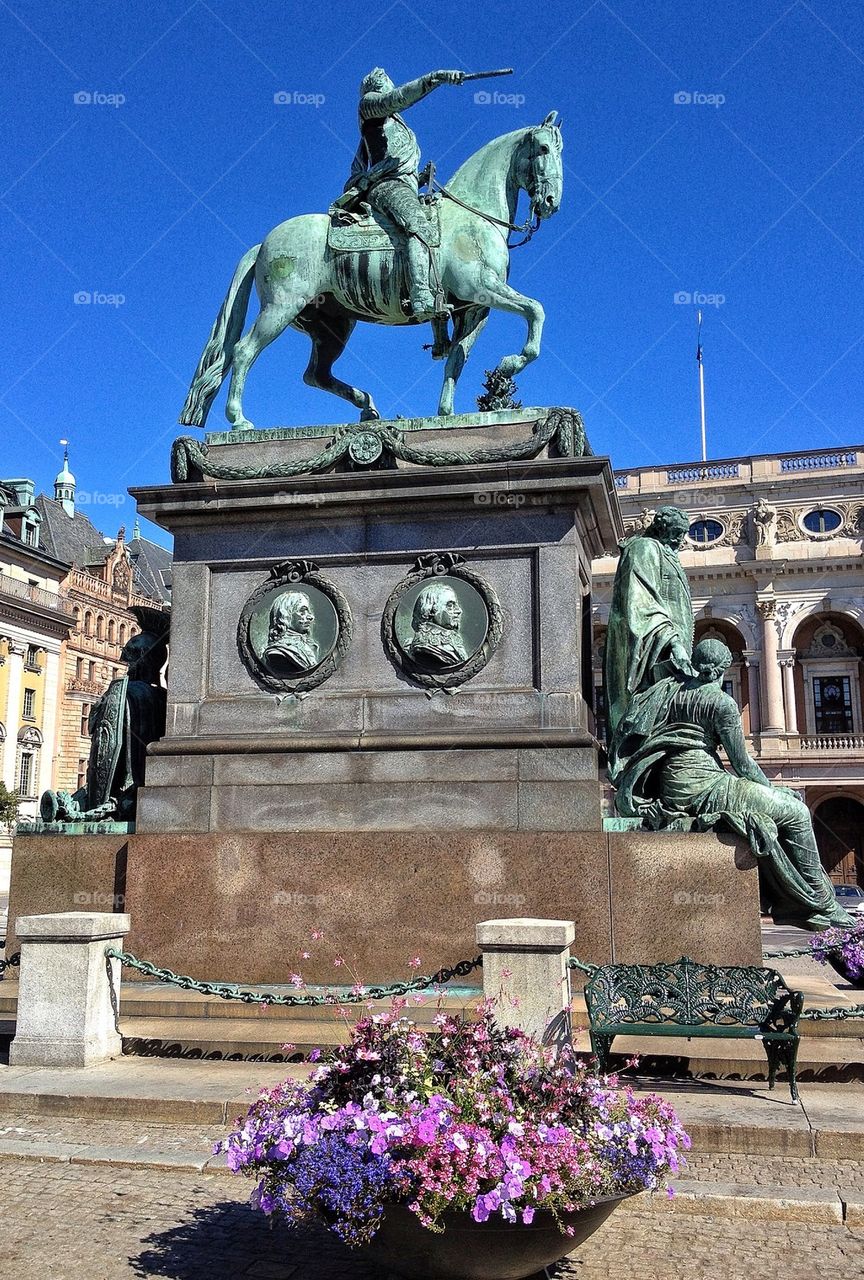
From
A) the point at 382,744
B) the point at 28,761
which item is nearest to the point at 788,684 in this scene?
the point at 28,761

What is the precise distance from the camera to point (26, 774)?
80.6 metres

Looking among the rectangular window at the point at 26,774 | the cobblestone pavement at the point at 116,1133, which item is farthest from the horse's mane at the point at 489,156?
the rectangular window at the point at 26,774

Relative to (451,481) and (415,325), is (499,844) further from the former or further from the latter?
(415,325)

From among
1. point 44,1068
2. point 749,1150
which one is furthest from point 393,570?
point 749,1150

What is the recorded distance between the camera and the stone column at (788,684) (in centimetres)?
7056

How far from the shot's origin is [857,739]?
67.9m

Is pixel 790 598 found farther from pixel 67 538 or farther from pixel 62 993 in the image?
pixel 62 993

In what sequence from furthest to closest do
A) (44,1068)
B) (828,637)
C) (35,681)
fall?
(35,681) < (828,637) < (44,1068)

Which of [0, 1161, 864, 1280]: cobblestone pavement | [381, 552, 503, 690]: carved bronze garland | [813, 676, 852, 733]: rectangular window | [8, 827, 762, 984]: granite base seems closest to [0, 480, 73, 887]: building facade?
[813, 676, 852, 733]: rectangular window

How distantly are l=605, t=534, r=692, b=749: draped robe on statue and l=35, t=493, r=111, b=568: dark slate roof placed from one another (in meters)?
86.2

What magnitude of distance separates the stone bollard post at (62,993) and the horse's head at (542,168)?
830cm

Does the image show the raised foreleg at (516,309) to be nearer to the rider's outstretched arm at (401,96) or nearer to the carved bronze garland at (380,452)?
the carved bronze garland at (380,452)

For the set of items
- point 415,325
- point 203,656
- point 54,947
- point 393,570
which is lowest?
point 54,947

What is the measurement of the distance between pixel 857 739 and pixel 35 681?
53.7 m
